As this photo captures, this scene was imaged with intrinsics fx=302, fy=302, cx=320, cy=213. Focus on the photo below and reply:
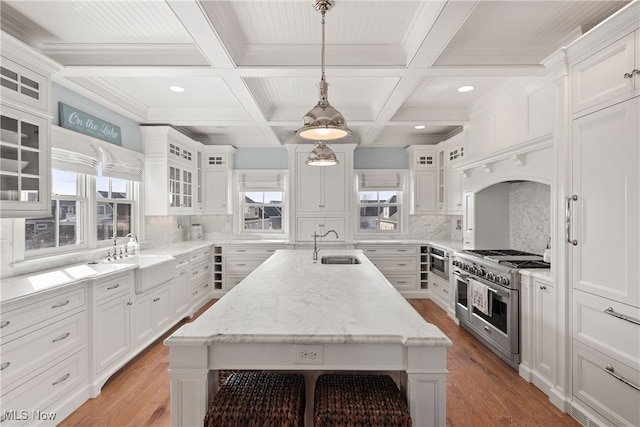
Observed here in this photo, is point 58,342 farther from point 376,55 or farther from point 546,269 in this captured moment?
point 546,269

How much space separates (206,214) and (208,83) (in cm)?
281

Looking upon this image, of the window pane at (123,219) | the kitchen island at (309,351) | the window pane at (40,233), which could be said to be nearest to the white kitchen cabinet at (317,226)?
the window pane at (123,219)

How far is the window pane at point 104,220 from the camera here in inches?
136

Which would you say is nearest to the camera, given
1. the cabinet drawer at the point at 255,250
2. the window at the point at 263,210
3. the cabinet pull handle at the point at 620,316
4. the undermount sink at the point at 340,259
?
the cabinet pull handle at the point at 620,316

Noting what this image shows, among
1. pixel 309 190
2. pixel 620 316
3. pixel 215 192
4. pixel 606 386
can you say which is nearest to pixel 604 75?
pixel 620 316

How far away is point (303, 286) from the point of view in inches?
84.3

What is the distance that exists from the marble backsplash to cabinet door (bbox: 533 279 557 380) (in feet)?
3.26

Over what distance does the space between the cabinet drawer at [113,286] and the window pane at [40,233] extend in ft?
2.45

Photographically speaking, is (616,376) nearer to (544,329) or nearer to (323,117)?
(544,329)

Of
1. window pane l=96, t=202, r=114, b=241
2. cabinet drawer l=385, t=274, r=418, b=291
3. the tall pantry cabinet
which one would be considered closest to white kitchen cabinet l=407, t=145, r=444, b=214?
cabinet drawer l=385, t=274, r=418, b=291

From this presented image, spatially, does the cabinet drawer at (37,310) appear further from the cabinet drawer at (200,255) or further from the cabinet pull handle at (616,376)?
the cabinet pull handle at (616,376)

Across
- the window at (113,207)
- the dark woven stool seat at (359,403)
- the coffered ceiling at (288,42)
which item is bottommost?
the dark woven stool seat at (359,403)

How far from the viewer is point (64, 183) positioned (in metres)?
3.03

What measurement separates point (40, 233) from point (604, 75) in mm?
4564
